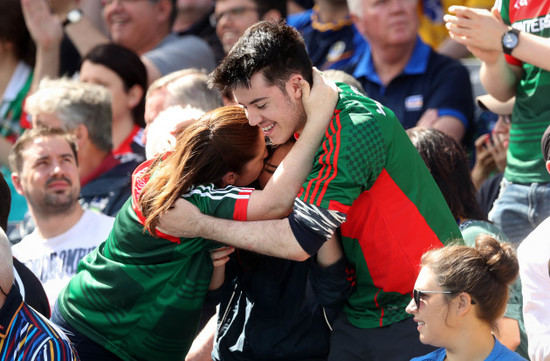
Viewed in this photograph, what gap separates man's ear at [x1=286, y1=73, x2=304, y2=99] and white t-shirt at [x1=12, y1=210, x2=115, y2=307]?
186cm

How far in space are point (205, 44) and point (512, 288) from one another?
369 cm

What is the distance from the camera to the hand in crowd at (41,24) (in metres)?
6.46

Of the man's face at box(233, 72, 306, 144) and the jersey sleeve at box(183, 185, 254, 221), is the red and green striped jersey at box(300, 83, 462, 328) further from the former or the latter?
the jersey sleeve at box(183, 185, 254, 221)

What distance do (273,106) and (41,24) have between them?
3.96 meters


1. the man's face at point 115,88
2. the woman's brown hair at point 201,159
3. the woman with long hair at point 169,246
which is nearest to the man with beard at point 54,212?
the woman with long hair at point 169,246

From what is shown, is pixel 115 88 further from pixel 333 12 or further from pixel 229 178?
pixel 229 178

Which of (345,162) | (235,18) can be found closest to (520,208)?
(345,162)

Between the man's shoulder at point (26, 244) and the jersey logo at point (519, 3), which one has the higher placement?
the jersey logo at point (519, 3)

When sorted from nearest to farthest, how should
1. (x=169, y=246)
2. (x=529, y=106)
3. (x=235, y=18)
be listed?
1. (x=169, y=246)
2. (x=529, y=106)
3. (x=235, y=18)

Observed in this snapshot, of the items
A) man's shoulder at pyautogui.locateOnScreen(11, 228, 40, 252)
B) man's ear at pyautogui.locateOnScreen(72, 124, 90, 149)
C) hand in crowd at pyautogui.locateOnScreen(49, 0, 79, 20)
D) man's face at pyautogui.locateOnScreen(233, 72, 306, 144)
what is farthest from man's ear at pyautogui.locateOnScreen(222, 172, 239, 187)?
hand in crowd at pyautogui.locateOnScreen(49, 0, 79, 20)

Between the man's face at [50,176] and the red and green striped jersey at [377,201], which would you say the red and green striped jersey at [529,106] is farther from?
the man's face at [50,176]

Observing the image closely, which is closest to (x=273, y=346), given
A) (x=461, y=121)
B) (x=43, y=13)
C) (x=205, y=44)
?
(x=461, y=121)

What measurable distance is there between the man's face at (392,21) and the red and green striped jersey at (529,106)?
1.34m

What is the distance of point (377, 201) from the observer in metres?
3.12
